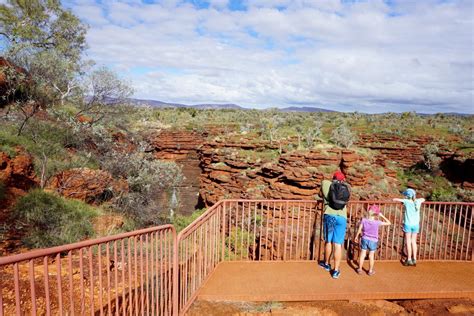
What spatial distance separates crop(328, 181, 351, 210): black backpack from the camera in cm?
530

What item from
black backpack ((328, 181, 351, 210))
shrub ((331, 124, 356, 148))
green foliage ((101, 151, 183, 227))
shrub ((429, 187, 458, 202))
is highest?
shrub ((331, 124, 356, 148))

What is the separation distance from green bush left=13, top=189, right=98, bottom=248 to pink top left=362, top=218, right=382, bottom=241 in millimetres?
6712

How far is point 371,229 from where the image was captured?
18.6 ft

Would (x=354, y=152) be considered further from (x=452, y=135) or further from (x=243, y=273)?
(x=452, y=135)

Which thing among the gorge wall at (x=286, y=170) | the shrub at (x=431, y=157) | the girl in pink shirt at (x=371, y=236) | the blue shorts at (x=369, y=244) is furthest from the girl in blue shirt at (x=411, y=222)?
the shrub at (x=431, y=157)

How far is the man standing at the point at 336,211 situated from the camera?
5.33 metres

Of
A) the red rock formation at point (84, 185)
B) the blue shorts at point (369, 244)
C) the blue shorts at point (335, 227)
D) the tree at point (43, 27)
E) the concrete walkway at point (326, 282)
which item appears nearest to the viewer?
the concrete walkway at point (326, 282)

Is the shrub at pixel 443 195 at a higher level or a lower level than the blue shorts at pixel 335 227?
lower

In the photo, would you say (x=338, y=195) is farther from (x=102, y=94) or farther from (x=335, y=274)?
(x=102, y=94)

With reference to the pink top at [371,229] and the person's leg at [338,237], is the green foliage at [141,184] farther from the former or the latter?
the pink top at [371,229]

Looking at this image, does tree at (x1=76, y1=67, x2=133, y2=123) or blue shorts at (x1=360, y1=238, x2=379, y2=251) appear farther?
tree at (x1=76, y1=67, x2=133, y2=123)

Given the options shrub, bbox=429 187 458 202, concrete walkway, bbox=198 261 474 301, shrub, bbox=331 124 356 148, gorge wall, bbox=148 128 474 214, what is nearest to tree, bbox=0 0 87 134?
gorge wall, bbox=148 128 474 214

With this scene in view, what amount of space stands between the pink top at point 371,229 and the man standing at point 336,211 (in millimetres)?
457

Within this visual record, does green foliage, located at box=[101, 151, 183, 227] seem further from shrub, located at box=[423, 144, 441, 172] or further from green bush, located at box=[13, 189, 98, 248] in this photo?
shrub, located at box=[423, 144, 441, 172]
